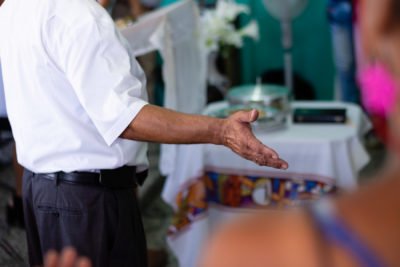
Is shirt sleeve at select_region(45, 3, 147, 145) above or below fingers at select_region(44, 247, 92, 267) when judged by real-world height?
above

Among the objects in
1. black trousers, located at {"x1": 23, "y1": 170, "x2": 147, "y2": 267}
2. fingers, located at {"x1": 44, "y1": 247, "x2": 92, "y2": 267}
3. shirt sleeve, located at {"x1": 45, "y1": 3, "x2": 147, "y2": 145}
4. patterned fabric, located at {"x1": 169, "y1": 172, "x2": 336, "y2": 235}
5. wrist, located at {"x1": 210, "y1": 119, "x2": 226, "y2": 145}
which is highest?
shirt sleeve, located at {"x1": 45, "y1": 3, "x2": 147, "y2": 145}

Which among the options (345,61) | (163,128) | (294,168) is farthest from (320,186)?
(345,61)

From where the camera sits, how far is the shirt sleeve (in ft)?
5.41

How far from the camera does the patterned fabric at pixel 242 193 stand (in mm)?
2709

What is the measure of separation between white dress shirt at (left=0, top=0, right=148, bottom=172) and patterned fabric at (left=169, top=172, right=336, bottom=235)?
910mm

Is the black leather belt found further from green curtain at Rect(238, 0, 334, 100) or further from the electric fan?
green curtain at Rect(238, 0, 334, 100)

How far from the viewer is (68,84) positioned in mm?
1741

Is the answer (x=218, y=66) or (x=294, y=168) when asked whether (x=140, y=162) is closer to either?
(x=294, y=168)

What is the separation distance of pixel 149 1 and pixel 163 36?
153 cm

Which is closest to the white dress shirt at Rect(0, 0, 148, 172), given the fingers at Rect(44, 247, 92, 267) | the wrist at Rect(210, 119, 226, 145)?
the wrist at Rect(210, 119, 226, 145)

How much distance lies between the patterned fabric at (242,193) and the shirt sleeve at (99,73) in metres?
1.14

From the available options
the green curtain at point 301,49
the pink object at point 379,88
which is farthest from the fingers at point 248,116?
the green curtain at point 301,49

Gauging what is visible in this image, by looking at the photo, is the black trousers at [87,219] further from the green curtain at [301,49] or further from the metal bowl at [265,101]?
the green curtain at [301,49]

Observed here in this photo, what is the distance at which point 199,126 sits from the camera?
5.53 ft
